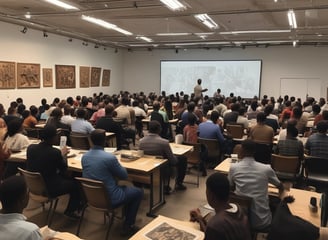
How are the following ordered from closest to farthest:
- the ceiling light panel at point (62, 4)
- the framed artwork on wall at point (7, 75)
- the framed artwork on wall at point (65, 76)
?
the ceiling light panel at point (62, 4), the framed artwork on wall at point (7, 75), the framed artwork on wall at point (65, 76)

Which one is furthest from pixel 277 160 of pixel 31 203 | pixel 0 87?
pixel 0 87

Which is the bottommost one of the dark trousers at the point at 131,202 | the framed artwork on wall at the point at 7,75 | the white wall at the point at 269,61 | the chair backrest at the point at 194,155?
the dark trousers at the point at 131,202

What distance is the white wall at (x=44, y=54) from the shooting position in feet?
31.1

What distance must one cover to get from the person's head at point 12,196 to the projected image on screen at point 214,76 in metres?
14.0

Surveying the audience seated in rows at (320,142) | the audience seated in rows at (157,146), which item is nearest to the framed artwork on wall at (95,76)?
the audience seated in rows at (157,146)

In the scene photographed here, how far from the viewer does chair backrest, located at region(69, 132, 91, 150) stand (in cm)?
561

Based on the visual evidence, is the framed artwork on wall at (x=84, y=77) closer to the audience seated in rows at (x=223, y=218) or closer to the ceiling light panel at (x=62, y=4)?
the ceiling light panel at (x=62, y=4)

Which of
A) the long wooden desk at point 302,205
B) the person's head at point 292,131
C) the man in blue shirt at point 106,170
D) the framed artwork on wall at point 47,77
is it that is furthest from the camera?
the framed artwork on wall at point 47,77

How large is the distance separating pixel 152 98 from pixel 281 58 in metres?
6.52

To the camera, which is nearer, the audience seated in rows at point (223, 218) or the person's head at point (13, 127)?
the audience seated in rows at point (223, 218)

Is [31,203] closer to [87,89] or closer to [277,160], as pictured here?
[277,160]

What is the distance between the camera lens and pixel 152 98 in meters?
12.6

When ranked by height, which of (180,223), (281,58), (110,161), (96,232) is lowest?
(96,232)

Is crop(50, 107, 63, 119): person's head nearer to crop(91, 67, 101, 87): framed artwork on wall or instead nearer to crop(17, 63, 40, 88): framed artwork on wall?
crop(17, 63, 40, 88): framed artwork on wall
